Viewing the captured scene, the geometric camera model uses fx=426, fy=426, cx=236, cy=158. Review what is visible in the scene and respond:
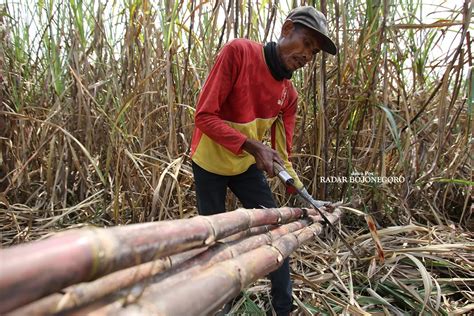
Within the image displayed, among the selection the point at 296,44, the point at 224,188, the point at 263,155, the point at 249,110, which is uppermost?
the point at 296,44

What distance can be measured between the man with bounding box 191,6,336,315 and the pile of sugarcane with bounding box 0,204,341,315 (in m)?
0.63

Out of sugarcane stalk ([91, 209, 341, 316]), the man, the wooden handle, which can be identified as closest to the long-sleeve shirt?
the man

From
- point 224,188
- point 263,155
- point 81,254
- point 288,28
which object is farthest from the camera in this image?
point 224,188

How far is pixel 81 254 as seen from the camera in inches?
14.2

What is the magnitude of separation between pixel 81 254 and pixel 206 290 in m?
0.17

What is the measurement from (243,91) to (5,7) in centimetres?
139

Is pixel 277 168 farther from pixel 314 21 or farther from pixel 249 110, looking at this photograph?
pixel 314 21

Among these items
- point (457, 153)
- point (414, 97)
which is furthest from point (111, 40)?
point (457, 153)

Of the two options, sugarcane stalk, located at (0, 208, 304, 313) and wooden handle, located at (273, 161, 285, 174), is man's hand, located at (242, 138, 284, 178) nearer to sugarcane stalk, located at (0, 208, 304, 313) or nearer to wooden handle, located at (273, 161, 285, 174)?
wooden handle, located at (273, 161, 285, 174)

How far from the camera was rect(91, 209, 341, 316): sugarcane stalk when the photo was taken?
1.33 ft

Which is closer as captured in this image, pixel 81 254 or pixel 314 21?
pixel 81 254

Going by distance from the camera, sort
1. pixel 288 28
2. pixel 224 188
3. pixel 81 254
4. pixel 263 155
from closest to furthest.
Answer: pixel 81 254, pixel 263 155, pixel 288 28, pixel 224 188

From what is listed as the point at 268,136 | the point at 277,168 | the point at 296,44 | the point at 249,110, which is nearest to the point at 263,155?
the point at 277,168

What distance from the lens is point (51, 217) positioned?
171 cm
